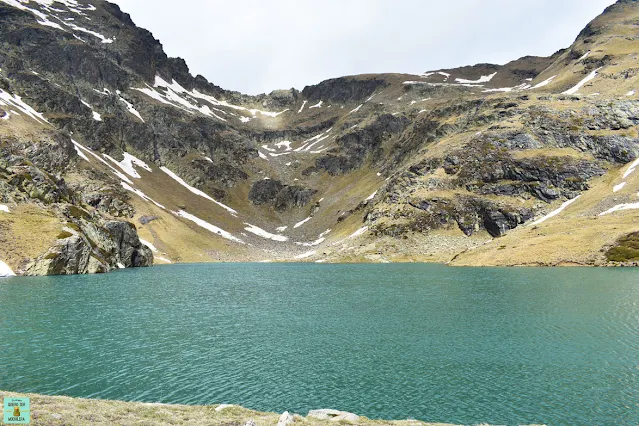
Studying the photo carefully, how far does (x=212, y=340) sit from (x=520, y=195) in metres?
136

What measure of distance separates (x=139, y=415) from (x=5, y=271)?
82758 millimetres

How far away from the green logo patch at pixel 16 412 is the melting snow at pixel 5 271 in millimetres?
81194

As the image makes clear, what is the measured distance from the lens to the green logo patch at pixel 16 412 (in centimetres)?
1300

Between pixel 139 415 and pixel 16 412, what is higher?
pixel 16 412

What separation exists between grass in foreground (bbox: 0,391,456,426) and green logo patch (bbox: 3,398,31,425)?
13.7 inches

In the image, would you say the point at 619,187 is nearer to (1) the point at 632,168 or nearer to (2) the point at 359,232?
(1) the point at 632,168

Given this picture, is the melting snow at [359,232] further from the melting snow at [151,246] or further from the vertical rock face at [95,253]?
the vertical rock face at [95,253]

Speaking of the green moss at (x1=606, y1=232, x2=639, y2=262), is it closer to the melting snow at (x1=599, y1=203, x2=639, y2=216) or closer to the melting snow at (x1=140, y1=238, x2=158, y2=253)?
the melting snow at (x1=599, y1=203, x2=639, y2=216)

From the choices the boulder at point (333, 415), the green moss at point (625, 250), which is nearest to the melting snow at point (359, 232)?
the green moss at point (625, 250)

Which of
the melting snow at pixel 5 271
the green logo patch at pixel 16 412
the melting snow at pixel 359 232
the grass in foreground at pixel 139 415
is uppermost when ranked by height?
the green logo patch at pixel 16 412

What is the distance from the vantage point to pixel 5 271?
7750 cm

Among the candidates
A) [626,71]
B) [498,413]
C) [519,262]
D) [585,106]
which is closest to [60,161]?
[519,262]


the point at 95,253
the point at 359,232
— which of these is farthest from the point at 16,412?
the point at 359,232

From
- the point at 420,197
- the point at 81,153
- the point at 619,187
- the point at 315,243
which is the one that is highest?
the point at 81,153
